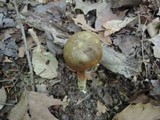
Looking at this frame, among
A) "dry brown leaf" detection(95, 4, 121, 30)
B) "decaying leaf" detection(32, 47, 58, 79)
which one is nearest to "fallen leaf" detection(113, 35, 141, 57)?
"dry brown leaf" detection(95, 4, 121, 30)

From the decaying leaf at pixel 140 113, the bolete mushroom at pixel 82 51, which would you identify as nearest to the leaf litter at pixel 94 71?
the decaying leaf at pixel 140 113

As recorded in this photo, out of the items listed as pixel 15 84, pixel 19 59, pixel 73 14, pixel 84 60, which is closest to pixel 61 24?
pixel 73 14

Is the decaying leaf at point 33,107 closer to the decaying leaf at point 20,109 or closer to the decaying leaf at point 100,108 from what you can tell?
the decaying leaf at point 20,109

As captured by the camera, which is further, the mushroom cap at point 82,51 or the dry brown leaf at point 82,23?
the dry brown leaf at point 82,23

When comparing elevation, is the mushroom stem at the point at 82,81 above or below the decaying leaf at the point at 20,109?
above

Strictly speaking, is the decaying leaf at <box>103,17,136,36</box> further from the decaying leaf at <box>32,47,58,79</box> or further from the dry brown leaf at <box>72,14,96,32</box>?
the decaying leaf at <box>32,47,58,79</box>
